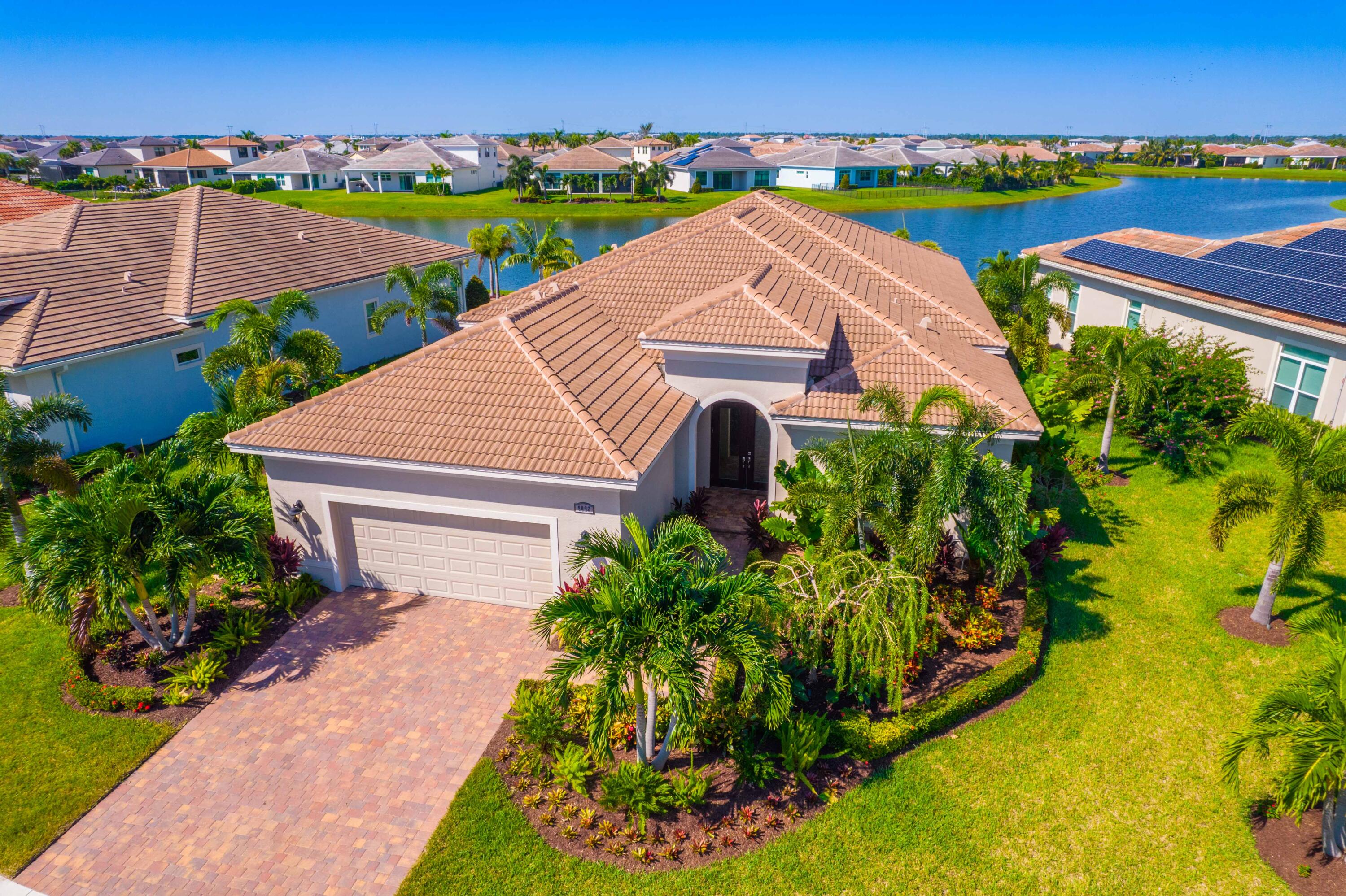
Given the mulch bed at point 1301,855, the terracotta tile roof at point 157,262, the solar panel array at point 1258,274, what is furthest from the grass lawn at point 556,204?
the mulch bed at point 1301,855

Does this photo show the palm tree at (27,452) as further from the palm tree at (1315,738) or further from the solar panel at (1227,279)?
the solar panel at (1227,279)

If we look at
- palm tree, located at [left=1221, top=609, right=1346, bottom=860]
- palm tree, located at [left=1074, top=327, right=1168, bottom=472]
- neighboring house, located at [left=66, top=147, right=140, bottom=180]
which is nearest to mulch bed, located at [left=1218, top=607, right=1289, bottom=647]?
palm tree, located at [left=1221, top=609, right=1346, bottom=860]

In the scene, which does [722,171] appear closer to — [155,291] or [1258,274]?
[1258,274]

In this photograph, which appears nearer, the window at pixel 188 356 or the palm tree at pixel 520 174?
the window at pixel 188 356

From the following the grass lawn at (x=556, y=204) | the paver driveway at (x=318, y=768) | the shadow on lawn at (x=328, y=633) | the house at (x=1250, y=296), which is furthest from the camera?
the grass lawn at (x=556, y=204)

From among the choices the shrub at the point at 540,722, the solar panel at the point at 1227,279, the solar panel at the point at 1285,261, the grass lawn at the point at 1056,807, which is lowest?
the grass lawn at the point at 1056,807

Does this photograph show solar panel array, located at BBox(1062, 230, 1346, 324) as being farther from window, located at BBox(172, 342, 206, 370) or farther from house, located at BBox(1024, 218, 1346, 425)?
window, located at BBox(172, 342, 206, 370)

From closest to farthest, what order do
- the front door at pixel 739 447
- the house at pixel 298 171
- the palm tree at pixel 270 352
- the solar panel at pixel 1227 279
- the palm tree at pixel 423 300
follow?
the palm tree at pixel 270 352 < the front door at pixel 739 447 < the solar panel at pixel 1227 279 < the palm tree at pixel 423 300 < the house at pixel 298 171

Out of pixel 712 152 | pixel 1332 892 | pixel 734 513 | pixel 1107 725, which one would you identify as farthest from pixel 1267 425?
pixel 712 152
